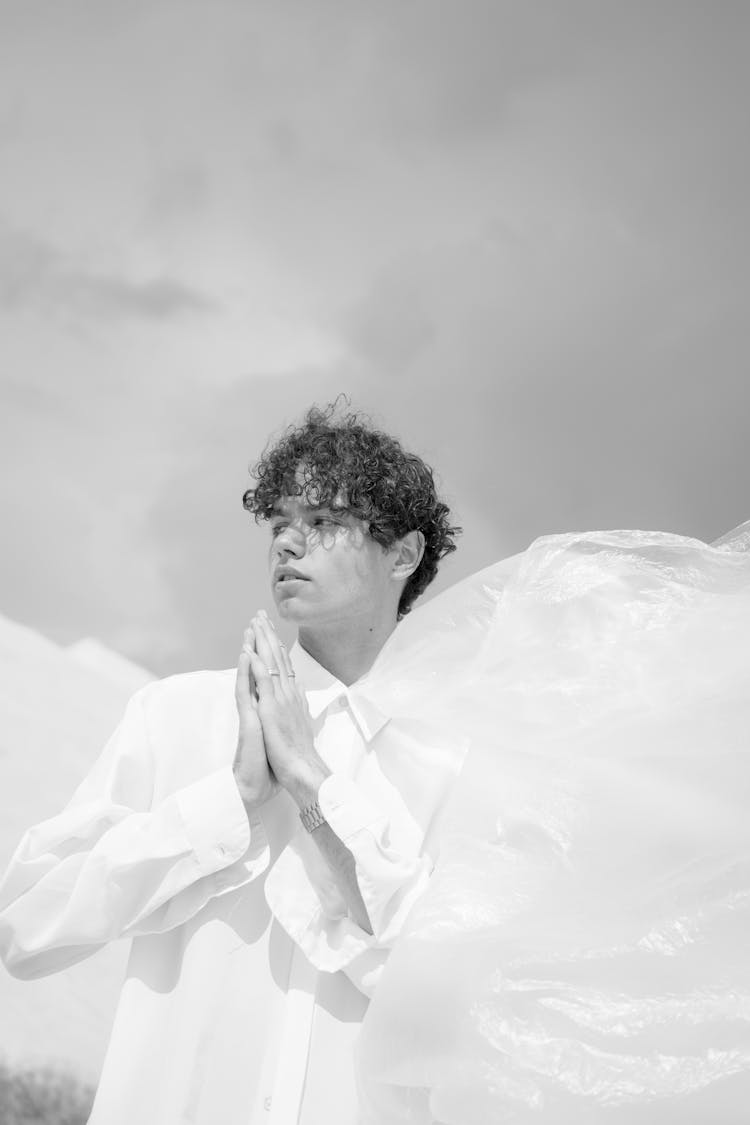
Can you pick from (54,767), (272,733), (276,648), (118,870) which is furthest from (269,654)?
(54,767)

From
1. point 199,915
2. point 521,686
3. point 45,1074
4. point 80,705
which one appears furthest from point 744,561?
point 80,705

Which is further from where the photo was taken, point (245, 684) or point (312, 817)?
point (245, 684)

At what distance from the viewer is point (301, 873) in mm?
1351

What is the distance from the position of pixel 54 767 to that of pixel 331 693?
138cm

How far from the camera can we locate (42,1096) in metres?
2.18

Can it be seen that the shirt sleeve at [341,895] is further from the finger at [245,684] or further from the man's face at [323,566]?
the man's face at [323,566]

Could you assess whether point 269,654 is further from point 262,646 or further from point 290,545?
point 290,545

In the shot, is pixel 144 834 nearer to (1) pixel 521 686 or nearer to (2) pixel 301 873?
(2) pixel 301 873

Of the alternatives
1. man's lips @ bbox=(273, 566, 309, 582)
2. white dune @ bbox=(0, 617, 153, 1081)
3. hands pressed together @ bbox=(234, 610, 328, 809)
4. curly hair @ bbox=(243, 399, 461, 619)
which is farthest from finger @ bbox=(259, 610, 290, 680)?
white dune @ bbox=(0, 617, 153, 1081)

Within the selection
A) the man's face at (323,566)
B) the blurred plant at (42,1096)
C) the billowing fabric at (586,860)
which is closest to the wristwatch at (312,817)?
the billowing fabric at (586,860)

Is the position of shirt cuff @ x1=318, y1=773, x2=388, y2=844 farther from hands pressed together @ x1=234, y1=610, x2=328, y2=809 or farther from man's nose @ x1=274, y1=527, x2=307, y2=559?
man's nose @ x1=274, y1=527, x2=307, y2=559

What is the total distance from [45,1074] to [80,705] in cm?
96

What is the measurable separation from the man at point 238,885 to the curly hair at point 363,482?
29 centimetres

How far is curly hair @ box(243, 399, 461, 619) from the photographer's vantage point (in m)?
1.70
